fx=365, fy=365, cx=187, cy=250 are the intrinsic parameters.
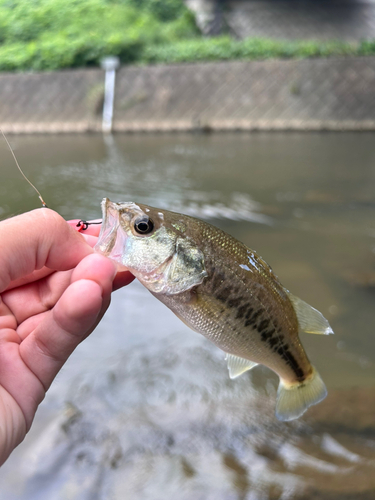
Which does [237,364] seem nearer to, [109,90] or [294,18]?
[109,90]

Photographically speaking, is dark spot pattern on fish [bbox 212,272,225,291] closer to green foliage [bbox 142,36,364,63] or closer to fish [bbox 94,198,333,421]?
fish [bbox 94,198,333,421]

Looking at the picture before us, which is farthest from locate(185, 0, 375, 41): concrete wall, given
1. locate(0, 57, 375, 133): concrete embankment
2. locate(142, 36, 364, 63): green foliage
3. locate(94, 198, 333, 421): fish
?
locate(94, 198, 333, 421): fish

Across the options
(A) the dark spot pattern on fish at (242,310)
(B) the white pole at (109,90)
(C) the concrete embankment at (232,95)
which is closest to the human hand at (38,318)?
(A) the dark spot pattern on fish at (242,310)

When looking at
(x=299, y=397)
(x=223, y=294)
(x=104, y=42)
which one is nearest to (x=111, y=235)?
(x=223, y=294)

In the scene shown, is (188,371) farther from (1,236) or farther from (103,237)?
(1,236)

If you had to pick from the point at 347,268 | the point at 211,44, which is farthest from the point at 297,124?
the point at 347,268

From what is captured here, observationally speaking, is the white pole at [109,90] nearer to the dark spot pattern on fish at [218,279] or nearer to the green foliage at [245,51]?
the green foliage at [245,51]

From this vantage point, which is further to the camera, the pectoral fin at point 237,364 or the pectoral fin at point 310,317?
the pectoral fin at point 237,364
